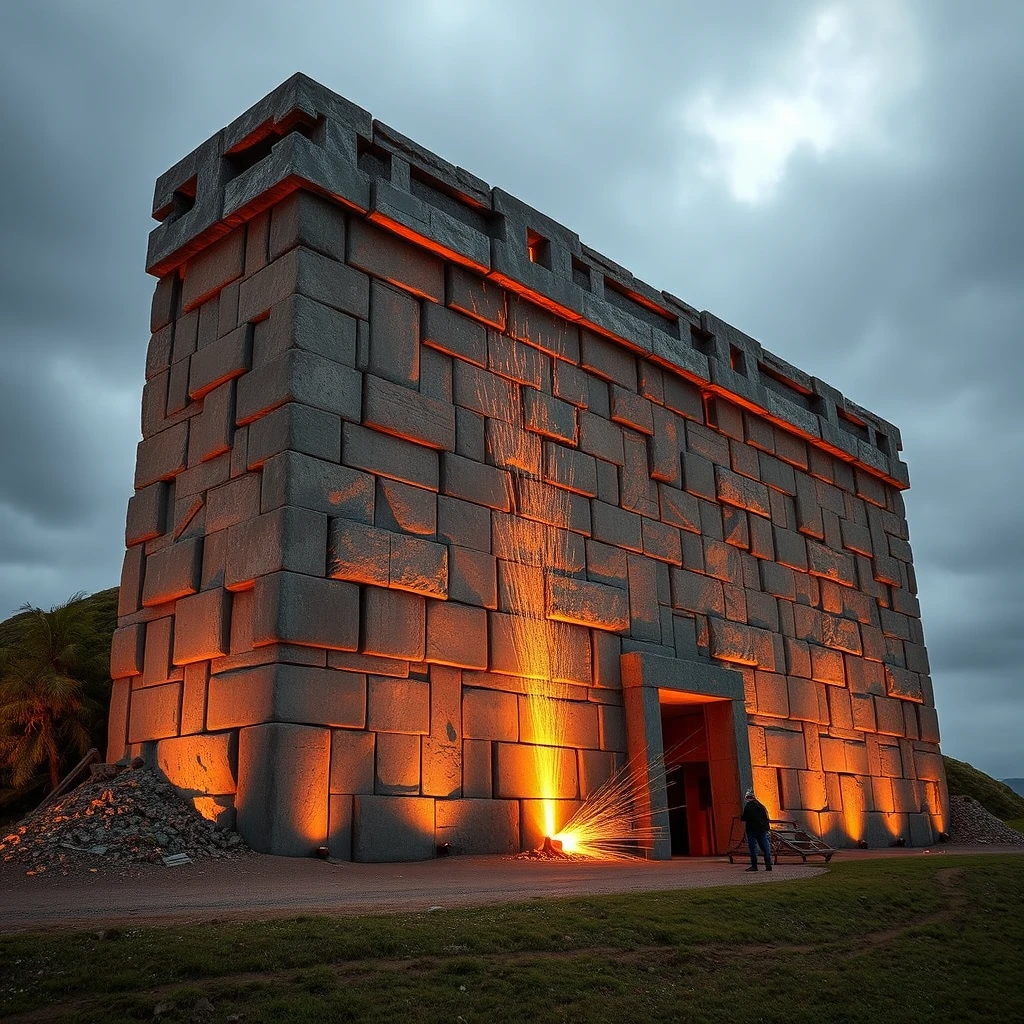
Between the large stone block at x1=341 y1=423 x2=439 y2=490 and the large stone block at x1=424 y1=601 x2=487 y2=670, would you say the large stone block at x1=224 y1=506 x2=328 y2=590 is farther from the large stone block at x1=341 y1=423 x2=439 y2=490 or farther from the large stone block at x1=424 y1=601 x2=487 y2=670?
the large stone block at x1=424 y1=601 x2=487 y2=670

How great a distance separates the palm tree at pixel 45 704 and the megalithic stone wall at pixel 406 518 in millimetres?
7343

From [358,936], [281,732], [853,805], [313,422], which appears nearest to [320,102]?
[313,422]

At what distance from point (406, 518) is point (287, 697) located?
3190mm

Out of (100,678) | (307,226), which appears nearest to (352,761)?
(307,226)

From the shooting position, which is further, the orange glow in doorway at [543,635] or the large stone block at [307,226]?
the orange glow in doorway at [543,635]

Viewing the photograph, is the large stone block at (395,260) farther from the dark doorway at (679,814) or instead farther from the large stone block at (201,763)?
the dark doorway at (679,814)

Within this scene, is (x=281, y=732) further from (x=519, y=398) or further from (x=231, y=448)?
(x=519, y=398)

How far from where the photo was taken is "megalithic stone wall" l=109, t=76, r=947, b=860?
43.1 ft

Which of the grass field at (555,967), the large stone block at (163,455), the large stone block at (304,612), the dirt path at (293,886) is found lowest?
the grass field at (555,967)

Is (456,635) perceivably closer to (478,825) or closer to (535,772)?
(535,772)

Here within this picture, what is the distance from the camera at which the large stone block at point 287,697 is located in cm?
1248

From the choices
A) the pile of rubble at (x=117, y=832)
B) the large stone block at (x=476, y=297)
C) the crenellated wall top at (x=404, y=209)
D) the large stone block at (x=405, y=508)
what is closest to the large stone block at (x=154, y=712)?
the pile of rubble at (x=117, y=832)

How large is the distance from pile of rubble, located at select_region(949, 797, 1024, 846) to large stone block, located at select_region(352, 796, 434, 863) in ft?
55.0

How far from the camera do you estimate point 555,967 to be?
6953mm
